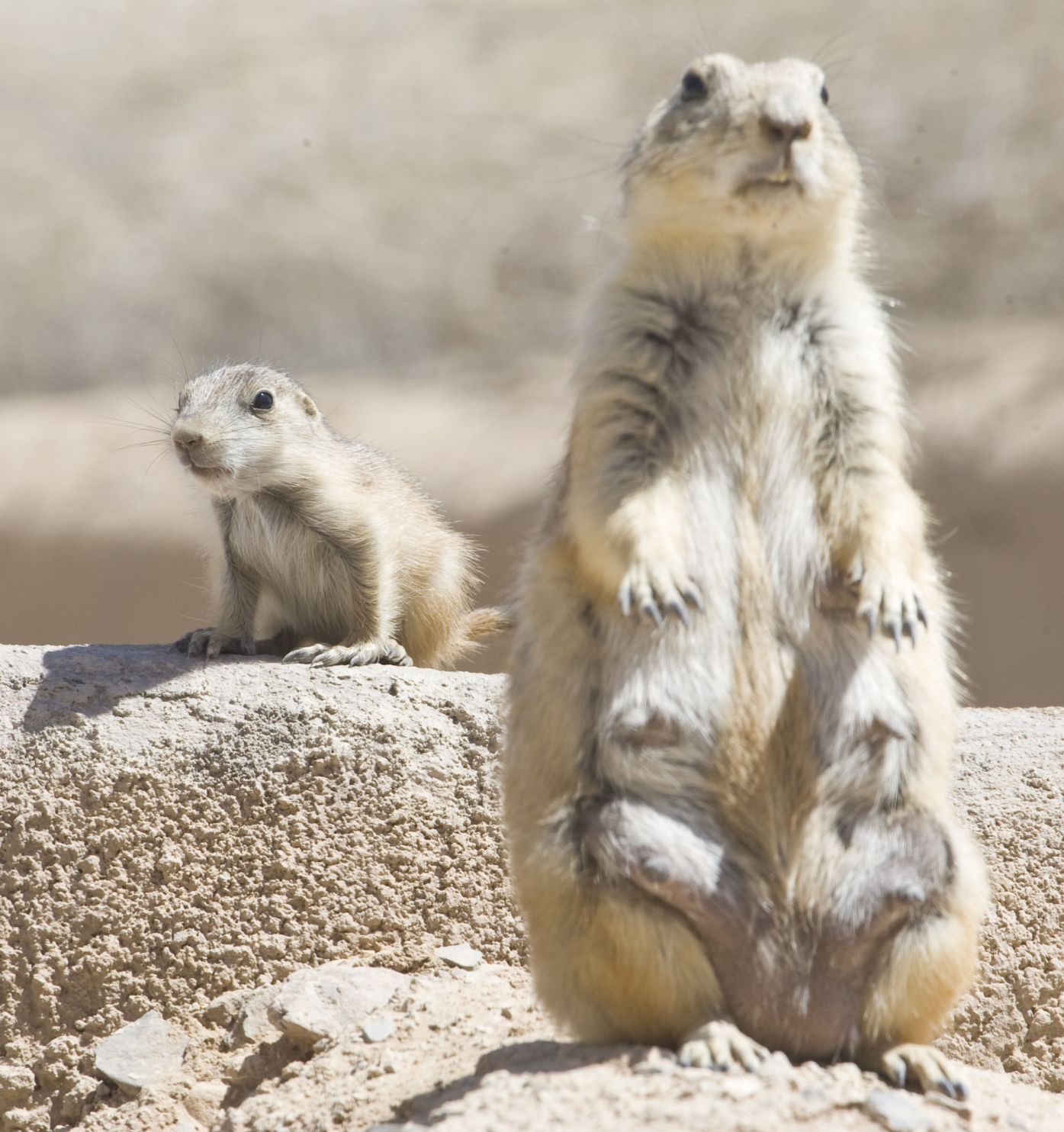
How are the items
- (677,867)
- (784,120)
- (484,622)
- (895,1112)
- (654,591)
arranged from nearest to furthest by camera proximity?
(895,1112), (677,867), (654,591), (784,120), (484,622)

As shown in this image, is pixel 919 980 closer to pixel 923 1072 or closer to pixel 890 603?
pixel 923 1072

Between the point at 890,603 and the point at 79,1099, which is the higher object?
the point at 890,603

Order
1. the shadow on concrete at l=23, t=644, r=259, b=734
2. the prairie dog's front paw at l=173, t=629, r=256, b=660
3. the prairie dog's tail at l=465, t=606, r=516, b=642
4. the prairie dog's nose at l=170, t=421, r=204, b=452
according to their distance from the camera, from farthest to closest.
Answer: the prairie dog's tail at l=465, t=606, r=516, b=642 < the prairie dog's nose at l=170, t=421, r=204, b=452 < the prairie dog's front paw at l=173, t=629, r=256, b=660 < the shadow on concrete at l=23, t=644, r=259, b=734

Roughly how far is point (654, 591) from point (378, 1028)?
162 centimetres

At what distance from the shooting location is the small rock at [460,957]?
4832 mm

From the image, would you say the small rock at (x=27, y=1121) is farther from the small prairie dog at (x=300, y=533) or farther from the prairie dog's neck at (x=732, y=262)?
the prairie dog's neck at (x=732, y=262)

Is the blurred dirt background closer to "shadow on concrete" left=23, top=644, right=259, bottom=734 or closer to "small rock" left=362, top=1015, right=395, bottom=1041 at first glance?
"shadow on concrete" left=23, top=644, right=259, bottom=734

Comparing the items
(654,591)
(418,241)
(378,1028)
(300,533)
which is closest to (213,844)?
(378,1028)

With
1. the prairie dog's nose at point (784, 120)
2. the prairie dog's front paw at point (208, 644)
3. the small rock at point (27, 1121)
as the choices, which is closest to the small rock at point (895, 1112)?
the prairie dog's nose at point (784, 120)

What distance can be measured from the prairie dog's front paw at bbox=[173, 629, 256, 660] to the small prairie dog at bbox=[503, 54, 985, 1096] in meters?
2.16

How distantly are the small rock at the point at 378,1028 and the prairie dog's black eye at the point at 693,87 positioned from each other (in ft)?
8.40

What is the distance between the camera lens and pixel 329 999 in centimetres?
451

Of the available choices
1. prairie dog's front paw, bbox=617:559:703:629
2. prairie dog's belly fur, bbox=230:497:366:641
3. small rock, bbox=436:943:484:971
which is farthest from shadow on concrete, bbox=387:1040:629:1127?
prairie dog's belly fur, bbox=230:497:366:641

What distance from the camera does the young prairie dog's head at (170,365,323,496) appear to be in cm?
644
